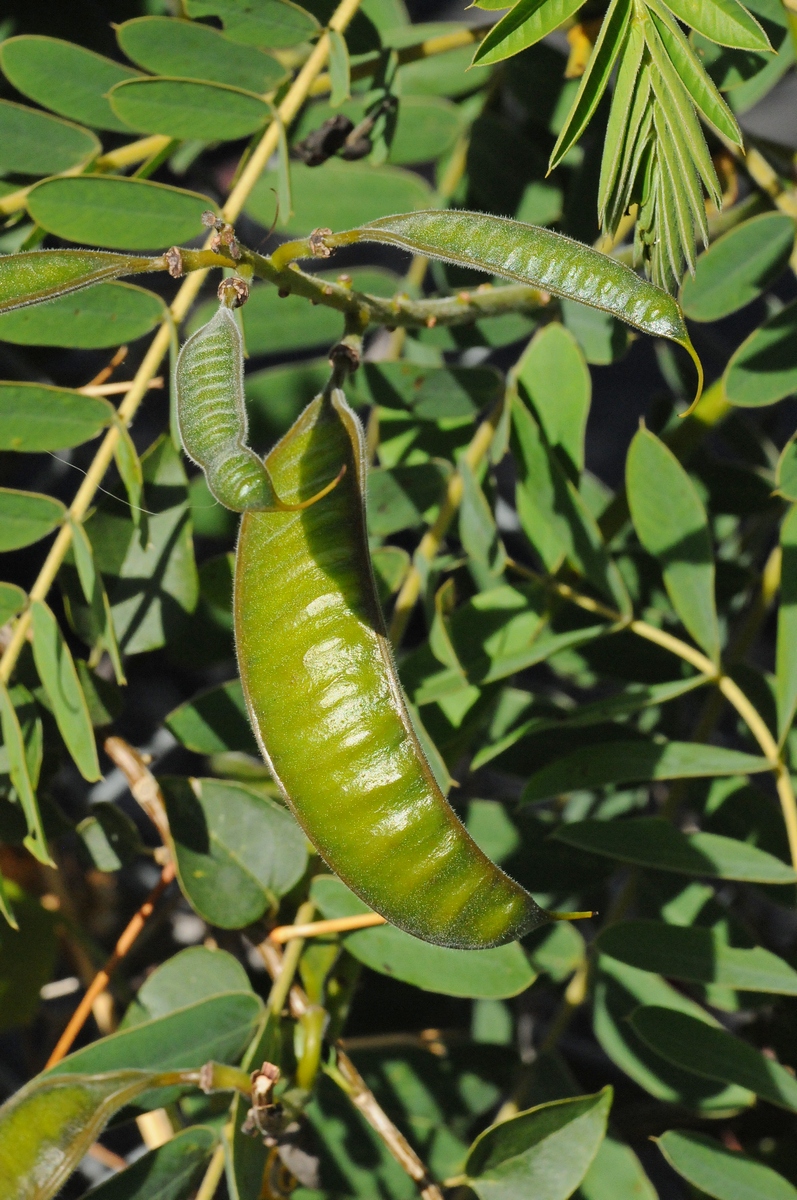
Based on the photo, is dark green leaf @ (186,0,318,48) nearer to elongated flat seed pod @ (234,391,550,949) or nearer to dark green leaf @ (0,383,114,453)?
dark green leaf @ (0,383,114,453)

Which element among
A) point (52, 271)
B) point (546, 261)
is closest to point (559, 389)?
point (546, 261)

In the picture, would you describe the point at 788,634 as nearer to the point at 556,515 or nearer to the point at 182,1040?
the point at 556,515

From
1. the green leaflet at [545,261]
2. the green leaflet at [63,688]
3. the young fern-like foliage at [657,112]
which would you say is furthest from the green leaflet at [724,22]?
the green leaflet at [63,688]

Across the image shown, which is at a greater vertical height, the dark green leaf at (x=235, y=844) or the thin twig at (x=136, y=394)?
the thin twig at (x=136, y=394)

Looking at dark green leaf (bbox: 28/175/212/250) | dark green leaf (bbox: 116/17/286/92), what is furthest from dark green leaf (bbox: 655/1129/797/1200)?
dark green leaf (bbox: 116/17/286/92)

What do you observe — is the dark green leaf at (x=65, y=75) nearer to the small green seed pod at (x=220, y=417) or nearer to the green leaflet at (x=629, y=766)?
the small green seed pod at (x=220, y=417)

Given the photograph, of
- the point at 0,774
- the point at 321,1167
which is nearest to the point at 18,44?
the point at 0,774
